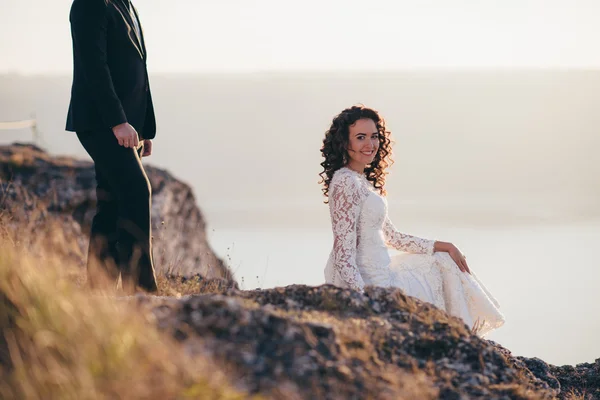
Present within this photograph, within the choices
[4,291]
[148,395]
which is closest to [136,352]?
[148,395]

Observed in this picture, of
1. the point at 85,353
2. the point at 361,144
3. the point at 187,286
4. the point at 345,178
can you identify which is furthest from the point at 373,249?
the point at 85,353

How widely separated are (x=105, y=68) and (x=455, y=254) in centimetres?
248

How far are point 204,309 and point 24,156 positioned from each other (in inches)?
478

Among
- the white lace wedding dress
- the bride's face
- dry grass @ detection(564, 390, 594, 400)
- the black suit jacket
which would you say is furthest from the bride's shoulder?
dry grass @ detection(564, 390, 594, 400)

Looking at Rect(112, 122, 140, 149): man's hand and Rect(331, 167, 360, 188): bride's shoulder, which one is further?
Rect(331, 167, 360, 188): bride's shoulder

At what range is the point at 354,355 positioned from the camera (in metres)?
3.70

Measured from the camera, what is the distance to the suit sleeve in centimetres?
506

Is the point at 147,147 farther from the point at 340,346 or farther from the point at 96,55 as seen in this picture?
the point at 340,346

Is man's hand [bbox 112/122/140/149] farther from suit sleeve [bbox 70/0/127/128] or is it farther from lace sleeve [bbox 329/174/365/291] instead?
lace sleeve [bbox 329/174/365/291]

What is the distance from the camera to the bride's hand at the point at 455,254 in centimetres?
575

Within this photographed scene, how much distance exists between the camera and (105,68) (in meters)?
5.13

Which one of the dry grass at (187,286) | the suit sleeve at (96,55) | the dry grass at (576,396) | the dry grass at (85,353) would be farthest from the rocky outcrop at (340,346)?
the dry grass at (187,286)

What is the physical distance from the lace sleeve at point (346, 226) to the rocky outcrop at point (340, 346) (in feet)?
2.82

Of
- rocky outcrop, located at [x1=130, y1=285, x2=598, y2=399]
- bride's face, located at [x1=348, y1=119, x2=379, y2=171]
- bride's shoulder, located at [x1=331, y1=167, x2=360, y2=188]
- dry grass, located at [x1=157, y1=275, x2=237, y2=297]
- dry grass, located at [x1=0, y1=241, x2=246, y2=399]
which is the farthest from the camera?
dry grass, located at [x1=157, y1=275, x2=237, y2=297]
